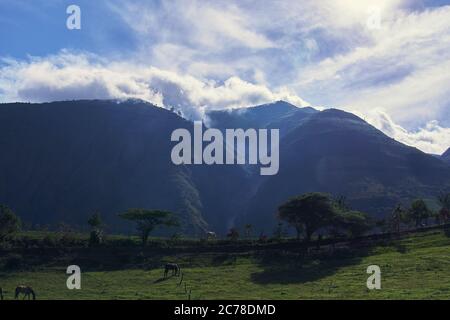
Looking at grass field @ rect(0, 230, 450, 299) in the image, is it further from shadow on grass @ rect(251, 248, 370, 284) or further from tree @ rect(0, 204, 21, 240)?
tree @ rect(0, 204, 21, 240)

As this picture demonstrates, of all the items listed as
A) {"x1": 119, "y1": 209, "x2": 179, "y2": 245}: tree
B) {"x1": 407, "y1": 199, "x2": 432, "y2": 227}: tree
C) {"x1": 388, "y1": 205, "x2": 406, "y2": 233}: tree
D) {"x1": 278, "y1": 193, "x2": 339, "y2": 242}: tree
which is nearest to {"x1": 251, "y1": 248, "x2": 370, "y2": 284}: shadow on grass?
{"x1": 278, "y1": 193, "x2": 339, "y2": 242}: tree

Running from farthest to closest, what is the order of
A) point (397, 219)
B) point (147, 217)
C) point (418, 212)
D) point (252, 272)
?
point (418, 212) → point (397, 219) → point (147, 217) → point (252, 272)

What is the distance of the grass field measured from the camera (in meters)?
50.1

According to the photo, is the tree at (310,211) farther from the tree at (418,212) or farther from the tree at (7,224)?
the tree at (7,224)

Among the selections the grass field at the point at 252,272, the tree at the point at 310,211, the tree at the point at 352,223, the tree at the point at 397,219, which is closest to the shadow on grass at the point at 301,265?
the grass field at the point at 252,272

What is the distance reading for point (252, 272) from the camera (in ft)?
238

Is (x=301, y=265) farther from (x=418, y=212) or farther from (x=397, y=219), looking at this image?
(x=418, y=212)

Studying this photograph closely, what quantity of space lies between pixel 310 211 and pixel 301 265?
1260 inches

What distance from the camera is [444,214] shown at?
4700 inches

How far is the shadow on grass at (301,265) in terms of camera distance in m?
66.1

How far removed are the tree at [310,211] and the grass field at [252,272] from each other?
37.7ft

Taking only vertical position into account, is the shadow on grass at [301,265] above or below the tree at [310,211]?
below

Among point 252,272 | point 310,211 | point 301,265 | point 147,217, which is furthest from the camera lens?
point 147,217

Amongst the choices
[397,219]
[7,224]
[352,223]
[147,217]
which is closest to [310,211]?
[352,223]
